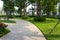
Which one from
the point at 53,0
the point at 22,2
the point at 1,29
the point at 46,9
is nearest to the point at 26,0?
the point at 22,2

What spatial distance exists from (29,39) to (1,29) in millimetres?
2379

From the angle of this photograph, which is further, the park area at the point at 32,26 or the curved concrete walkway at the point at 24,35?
the park area at the point at 32,26

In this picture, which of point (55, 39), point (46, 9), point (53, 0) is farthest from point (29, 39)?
point (46, 9)

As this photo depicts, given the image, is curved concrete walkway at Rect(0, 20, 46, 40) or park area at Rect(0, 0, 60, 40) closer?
curved concrete walkway at Rect(0, 20, 46, 40)

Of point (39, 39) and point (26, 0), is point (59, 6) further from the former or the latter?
point (39, 39)

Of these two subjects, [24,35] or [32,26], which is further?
[32,26]

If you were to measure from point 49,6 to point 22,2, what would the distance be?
7384mm

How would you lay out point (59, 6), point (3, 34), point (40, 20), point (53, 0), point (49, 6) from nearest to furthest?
point (3, 34) < point (40, 20) < point (53, 0) < point (49, 6) < point (59, 6)

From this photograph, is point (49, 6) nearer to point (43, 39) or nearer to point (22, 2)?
point (22, 2)

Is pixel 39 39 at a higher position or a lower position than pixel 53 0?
lower

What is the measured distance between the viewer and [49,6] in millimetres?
36125

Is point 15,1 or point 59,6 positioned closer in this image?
point 15,1

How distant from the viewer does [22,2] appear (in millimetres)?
41156

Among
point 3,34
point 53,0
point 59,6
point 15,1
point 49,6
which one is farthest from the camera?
point 59,6
